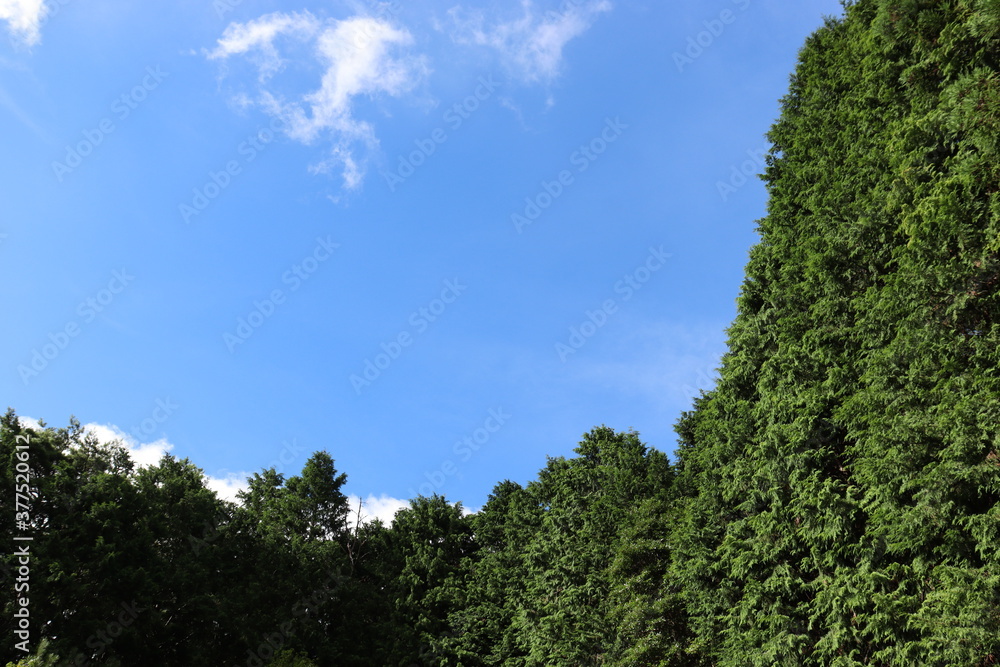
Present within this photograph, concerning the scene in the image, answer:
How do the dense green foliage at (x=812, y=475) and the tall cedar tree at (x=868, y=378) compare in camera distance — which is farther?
the dense green foliage at (x=812, y=475)

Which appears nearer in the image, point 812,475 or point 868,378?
point 868,378

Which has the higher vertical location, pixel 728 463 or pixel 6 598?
pixel 6 598

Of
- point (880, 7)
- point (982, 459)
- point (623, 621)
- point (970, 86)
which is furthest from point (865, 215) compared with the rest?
point (623, 621)

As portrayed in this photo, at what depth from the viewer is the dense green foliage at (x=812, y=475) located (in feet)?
36.2

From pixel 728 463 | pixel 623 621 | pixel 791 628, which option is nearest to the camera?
pixel 791 628

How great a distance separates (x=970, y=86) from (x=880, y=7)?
325cm

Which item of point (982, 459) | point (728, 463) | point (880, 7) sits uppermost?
point (880, 7)

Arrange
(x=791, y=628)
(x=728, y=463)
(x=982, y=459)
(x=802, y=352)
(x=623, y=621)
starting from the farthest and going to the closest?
(x=623, y=621), (x=728, y=463), (x=802, y=352), (x=791, y=628), (x=982, y=459)

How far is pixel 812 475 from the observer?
44.8 feet

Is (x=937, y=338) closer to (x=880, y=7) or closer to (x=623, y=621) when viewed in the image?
(x=880, y=7)

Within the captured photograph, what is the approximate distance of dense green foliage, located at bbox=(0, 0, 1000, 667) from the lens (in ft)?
36.2

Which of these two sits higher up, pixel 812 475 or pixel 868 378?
pixel 868 378

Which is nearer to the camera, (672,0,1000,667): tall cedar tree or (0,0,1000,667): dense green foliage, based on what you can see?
(672,0,1000,667): tall cedar tree

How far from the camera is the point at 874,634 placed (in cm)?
1147
